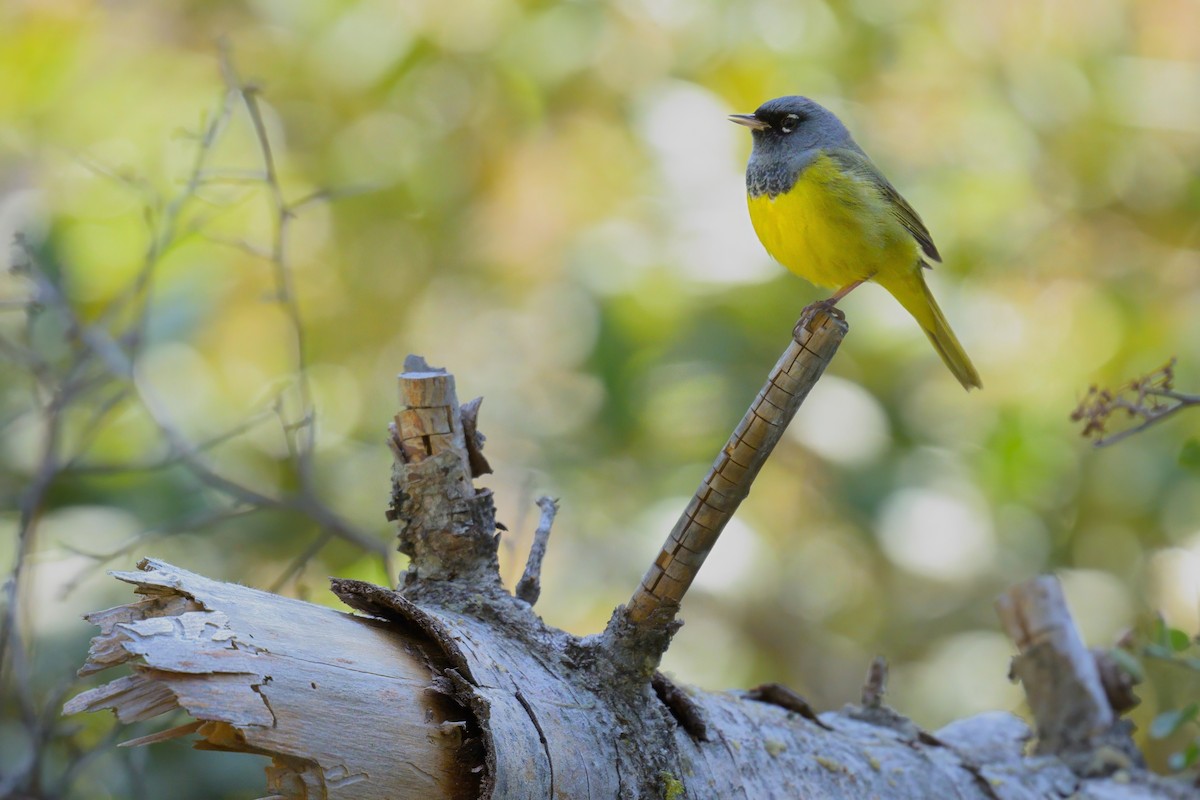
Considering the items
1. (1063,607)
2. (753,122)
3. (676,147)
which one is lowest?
(1063,607)

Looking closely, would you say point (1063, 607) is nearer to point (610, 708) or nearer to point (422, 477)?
point (610, 708)

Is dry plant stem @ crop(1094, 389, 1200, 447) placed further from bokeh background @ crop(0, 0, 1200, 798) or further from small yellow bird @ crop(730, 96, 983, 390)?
bokeh background @ crop(0, 0, 1200, 798)

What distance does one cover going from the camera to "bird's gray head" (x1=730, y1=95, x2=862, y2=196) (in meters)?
2.17

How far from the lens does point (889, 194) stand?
224 centimetres

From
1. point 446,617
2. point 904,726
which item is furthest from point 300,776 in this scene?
point 904,726

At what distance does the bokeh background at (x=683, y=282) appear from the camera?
3373 millimetres

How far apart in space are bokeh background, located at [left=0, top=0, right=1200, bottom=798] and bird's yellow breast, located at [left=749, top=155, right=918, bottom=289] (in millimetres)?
1287

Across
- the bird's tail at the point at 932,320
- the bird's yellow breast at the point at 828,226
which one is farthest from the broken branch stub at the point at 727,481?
the bird's tail at the point at 932,320

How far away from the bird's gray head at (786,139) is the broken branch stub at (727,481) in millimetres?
891

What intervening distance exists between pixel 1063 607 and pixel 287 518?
2.05 meters

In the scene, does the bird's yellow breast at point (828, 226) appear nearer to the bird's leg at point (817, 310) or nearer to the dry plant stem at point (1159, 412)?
the bird's leg at point (817, 310)

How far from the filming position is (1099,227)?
12.3 feet

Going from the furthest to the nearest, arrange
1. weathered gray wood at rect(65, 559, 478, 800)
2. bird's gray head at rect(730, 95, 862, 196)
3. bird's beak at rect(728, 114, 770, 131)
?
bird's beak at rect(728, 114, 770, 131) < bird's gray head at rect(730, 95, 862, 196) < weathered gray wood at rect(65, 559, 478, 800)

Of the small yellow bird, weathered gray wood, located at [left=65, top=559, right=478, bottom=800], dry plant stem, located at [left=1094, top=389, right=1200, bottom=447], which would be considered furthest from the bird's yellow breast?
weathered gray wood, located at [left=65, top=559, right=478, bottom=800]
